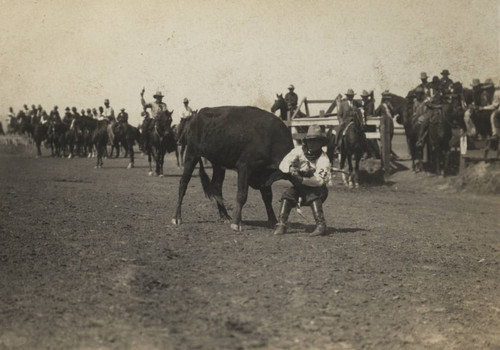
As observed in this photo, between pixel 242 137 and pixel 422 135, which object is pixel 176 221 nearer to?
pixel 242 137

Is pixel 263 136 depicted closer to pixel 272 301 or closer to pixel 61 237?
pixel 61 237

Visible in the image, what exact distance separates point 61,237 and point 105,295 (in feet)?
9.60

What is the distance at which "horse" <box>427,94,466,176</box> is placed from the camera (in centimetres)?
1853

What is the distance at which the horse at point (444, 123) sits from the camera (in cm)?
1853

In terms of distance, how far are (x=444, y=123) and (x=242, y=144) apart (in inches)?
450

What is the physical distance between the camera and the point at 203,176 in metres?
9.99

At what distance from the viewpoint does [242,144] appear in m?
8.92

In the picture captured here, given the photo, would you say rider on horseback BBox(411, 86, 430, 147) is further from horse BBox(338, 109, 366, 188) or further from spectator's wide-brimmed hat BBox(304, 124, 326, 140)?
spectator's wide-brimmed hat BBox(304, 124, 326, 140)

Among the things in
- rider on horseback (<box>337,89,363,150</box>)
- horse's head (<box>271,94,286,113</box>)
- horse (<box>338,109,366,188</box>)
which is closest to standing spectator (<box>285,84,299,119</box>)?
horse's head (<box>271,94,286,113</box>)

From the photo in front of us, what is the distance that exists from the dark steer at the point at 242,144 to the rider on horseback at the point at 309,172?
384 mm

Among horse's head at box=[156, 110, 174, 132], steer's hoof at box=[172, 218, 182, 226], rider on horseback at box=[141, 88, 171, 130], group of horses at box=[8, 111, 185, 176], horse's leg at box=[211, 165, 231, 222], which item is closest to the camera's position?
steer's hoof at box=[172, 218, 182, 226]

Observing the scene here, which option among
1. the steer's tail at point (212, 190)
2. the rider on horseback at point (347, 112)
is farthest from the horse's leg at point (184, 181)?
the rider on horseback at point (347, 112)

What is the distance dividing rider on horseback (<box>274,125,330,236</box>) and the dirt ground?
0.49m

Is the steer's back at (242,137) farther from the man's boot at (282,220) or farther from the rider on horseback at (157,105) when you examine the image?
the rider on horseback at (157,105)
